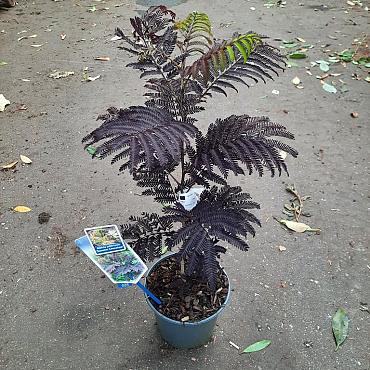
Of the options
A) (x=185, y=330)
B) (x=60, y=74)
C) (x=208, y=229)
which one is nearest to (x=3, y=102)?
(x=60, y=74)

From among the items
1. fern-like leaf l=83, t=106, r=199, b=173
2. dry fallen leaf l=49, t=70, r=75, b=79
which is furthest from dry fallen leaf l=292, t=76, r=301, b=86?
fern-like leaf l=83, t=106, r=199, b=173

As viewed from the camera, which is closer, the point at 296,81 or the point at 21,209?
the point at 21,209

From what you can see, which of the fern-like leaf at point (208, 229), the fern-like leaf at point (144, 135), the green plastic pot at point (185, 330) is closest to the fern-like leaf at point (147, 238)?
the fern-like leaf at point (208, 229)

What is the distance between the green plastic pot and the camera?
1675 millimetres

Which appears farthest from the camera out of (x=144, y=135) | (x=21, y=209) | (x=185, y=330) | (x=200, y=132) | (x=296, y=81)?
(x=296, y=81)

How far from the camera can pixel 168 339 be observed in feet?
6.08

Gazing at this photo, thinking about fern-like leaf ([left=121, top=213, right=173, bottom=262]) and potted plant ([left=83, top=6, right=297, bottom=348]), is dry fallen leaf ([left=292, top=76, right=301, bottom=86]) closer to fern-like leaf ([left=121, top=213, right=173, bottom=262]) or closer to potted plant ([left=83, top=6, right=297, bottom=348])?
potted plant ([left=83, top=6, right=297, bottom=348])

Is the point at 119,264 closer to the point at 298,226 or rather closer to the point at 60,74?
the point at 298,226

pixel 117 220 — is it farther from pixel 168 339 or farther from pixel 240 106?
pixel 240 106

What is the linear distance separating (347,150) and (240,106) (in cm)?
91

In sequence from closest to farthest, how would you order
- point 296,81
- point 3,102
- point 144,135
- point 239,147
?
point 144,135, point 239,147, point 3,102, point 296,81

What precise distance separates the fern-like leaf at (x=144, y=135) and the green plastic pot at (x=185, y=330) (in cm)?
73

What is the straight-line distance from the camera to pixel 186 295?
1749 mm

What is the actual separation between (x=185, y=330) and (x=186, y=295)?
5.3 inches
